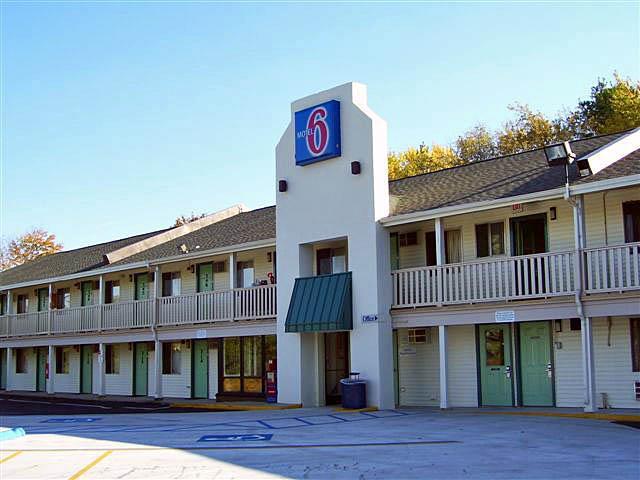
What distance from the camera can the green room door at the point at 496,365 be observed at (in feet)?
68.3

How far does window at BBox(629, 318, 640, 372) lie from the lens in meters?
18.5

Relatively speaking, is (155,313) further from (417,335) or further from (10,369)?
(10,369)

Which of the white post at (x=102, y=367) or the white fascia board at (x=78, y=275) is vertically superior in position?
the white fascia board at (x=78, y=275)

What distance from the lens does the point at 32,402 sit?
30.8 metres

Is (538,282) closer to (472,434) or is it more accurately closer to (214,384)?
(472,434)

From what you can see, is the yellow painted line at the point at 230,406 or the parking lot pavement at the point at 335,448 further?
the yellow painted line at the point at 230,406

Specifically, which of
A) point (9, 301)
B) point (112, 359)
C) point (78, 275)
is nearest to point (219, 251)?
point (78, 275)

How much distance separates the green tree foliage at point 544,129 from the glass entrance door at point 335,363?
2464cm

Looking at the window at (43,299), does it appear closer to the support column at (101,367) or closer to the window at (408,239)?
the support column at (101,367)

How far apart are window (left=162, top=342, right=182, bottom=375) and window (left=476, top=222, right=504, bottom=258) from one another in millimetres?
13013

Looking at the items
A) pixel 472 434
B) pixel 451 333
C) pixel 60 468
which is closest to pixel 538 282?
pixel 451 333

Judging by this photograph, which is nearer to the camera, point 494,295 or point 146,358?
point 494,295

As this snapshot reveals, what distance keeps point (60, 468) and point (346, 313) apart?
10867mm

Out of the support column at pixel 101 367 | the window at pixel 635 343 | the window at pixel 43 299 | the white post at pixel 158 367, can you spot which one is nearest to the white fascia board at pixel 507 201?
the window at pixel 635 343
